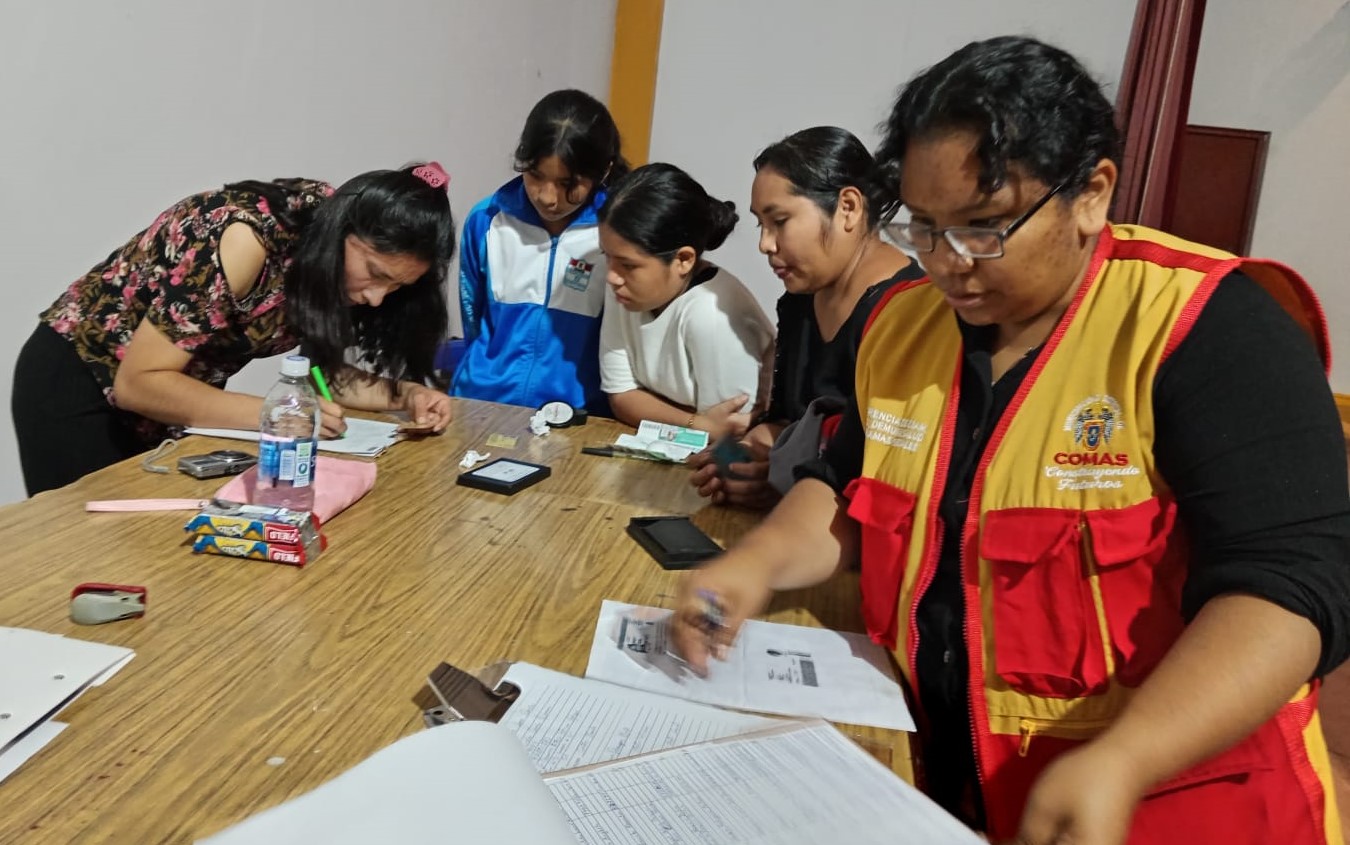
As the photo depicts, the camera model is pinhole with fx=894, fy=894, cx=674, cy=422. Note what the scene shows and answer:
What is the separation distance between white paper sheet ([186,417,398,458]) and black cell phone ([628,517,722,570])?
538mm

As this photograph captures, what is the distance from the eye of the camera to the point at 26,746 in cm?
71

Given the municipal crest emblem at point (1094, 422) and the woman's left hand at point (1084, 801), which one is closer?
the woman's left hand at point (1084, 801)

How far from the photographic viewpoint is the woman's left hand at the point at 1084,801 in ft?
2.18

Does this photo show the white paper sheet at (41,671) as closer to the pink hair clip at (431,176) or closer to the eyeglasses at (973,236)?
the eyeglasses at (973,236)

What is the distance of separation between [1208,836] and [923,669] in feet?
0.94

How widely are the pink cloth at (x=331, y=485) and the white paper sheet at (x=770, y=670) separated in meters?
0.46

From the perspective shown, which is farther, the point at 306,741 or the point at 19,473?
the point at 19,473

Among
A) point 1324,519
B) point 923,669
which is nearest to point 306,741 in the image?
point 923,669

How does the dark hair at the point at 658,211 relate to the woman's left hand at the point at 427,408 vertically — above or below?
above

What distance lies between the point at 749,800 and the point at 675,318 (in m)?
1.52

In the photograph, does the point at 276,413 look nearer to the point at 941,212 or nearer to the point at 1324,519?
the point at 941,212

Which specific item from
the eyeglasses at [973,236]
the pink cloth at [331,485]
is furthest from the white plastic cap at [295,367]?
the eyeglasses at [973,236]

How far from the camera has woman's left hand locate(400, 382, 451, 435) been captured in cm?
175

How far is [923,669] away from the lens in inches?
38.0
